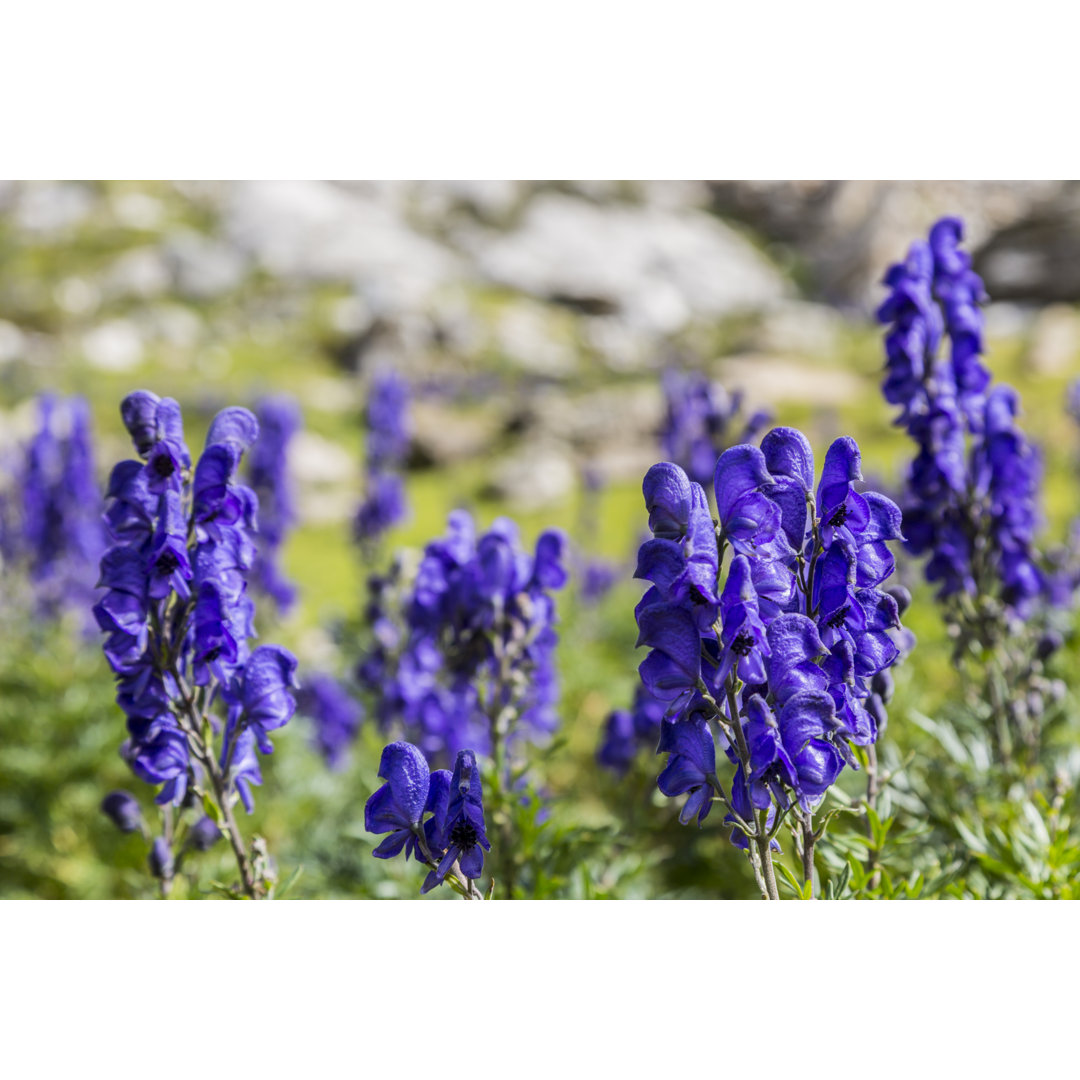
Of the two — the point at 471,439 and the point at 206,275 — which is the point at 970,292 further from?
the point at 206,275

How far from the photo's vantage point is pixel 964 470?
2.89m

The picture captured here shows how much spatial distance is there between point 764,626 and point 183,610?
4.07 ft

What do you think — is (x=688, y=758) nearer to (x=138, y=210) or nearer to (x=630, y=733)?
(x=630, y=733)

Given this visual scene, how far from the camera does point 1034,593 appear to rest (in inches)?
117

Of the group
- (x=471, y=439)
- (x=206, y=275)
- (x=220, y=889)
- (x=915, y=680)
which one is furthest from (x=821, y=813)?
(x=206, y=275)

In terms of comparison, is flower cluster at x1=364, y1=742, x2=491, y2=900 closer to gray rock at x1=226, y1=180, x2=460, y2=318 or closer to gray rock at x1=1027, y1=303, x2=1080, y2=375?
gray rock at x1=1027, y1=303, x2=1080, y2=375

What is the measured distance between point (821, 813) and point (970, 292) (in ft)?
5.61

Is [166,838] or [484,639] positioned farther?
[484,639]

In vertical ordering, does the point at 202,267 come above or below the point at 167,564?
above

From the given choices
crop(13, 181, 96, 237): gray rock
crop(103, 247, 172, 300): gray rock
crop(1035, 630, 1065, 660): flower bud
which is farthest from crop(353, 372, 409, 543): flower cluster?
crop(13, 181, 96, 237): gray rock

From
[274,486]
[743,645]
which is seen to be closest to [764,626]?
[743,645]

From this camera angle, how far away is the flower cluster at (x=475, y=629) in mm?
2961

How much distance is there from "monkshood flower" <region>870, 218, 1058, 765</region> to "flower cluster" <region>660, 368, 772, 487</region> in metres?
0.78

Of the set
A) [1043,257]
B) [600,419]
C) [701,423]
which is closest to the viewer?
[701,423]
